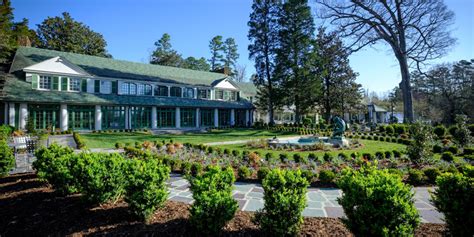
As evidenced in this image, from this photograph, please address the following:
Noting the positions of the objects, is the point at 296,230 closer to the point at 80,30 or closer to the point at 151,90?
the point at 151,90

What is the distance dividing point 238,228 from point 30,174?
728cm

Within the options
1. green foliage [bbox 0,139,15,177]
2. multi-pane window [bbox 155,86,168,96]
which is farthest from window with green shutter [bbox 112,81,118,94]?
green foliage [bbox 0,139,15,177]

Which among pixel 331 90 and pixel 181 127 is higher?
pixel 331 90

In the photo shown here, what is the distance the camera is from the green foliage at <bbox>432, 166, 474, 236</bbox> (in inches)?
125

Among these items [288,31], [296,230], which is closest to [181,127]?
[288,31]

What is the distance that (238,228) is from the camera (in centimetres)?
399

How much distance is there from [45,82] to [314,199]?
84.4ft

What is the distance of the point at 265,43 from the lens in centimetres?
3428

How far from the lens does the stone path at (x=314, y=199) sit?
4.62 m

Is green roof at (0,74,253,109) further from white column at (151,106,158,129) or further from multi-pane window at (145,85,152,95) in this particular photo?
white column at (151,106,158,129)

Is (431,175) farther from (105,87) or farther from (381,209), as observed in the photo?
(105,87)

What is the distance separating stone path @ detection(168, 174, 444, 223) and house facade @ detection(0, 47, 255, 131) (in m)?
20.6

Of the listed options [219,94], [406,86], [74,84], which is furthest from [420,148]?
[219,94]

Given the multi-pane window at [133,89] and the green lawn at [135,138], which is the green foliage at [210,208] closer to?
the green lawn at [135,138]
